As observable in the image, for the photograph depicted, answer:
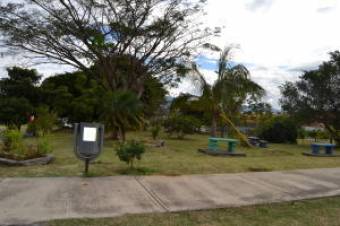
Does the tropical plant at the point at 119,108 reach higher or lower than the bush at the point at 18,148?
higher

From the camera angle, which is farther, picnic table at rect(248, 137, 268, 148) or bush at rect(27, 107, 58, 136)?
bush at rect(27, 107, 58, 136)

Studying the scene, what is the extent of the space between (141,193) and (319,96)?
18062mm

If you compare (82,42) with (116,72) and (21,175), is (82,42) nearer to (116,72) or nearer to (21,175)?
(116,72)

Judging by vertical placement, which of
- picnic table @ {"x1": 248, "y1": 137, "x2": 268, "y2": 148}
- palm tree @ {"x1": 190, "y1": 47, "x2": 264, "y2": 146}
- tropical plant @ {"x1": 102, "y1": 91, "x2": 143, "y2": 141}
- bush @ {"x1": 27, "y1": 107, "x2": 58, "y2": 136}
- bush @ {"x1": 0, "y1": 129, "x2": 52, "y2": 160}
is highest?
palm tree @ {"x1": 190, "y1": 47, "x2": 264, "y2": 146}

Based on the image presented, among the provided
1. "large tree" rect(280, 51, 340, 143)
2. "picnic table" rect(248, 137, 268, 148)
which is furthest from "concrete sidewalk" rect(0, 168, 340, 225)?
"large tree" rect(280, 51, 340, 143)

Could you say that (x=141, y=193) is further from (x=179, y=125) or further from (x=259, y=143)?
(x=179, y=125)

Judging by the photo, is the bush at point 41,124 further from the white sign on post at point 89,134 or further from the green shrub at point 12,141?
the white sign on post at point 89,134

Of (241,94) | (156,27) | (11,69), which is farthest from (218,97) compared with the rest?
(11,69)

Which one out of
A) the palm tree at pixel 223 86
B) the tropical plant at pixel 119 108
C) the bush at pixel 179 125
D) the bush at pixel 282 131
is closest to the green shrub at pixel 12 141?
the tropical plant at pixel 119 108

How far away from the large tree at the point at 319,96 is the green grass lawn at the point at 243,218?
56.4 feet

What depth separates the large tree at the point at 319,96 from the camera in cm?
2177

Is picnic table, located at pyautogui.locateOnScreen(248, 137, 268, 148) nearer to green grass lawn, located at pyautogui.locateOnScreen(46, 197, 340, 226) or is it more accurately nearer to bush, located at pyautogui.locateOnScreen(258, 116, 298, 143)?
bush, located at pyautogui.locateOnScreen(258, 116, 298, 143)

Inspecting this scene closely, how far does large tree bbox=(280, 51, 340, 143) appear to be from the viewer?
21766 mm

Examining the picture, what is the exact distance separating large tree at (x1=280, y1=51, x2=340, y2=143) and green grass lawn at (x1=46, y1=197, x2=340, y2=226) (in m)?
17.2
